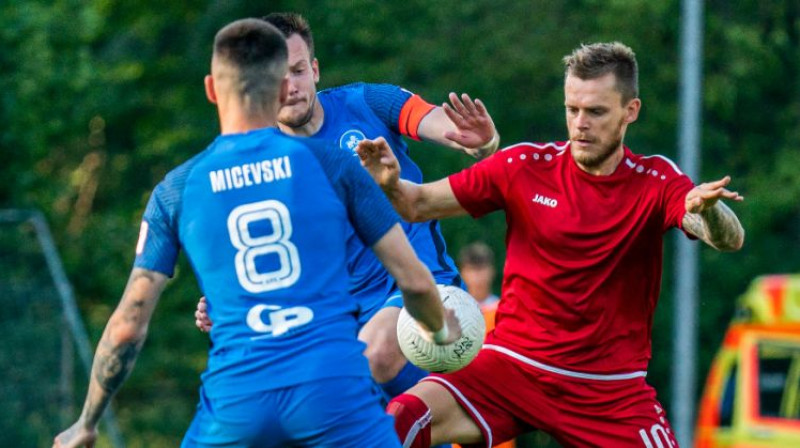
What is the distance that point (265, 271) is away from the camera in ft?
16.6

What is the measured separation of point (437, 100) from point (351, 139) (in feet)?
52.2

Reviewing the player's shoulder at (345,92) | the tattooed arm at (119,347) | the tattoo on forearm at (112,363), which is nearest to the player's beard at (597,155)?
the player's shoulder at (345,92)

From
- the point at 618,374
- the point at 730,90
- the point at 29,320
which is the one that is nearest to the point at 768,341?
the point at 29,320

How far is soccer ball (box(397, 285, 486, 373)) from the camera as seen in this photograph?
6.35m

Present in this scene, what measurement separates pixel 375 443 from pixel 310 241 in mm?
727

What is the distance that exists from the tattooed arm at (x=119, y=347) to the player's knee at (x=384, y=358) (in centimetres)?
176

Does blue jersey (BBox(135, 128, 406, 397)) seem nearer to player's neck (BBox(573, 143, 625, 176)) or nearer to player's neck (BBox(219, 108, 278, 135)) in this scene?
player's neck (BBox(219, 108, 278, 135))

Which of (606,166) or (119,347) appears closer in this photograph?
(119,347)

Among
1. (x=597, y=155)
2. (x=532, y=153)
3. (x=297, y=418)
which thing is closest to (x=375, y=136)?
(x=532, y=153)

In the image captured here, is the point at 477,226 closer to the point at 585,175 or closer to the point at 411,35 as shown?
the point at 411,35

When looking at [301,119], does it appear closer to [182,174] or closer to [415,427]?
[415,427]

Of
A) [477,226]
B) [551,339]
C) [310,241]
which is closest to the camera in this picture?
[310,241]

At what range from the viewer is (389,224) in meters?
5.21

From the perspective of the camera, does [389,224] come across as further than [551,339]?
No
